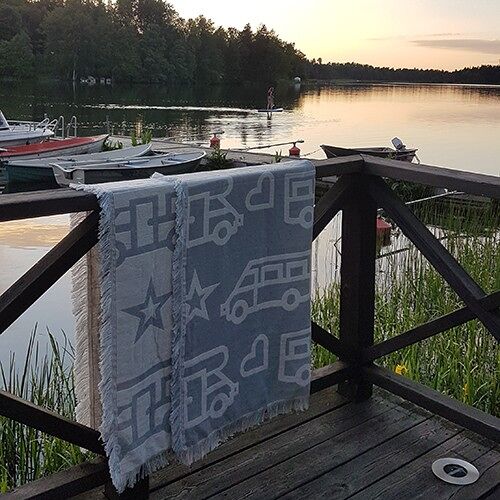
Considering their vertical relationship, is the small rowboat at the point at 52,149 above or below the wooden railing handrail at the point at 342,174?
below

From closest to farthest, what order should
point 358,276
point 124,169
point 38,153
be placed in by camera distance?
point 358,276 → point 124,169 → point 38,153

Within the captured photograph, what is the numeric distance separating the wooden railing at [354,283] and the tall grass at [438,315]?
581 mm

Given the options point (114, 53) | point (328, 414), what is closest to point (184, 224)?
point (328, 414)

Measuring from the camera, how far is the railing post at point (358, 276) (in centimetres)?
259

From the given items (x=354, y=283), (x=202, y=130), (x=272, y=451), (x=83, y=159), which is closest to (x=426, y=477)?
(x=272, y=451)

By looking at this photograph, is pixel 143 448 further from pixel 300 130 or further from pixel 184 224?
pixel 300 130

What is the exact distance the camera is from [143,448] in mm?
1898

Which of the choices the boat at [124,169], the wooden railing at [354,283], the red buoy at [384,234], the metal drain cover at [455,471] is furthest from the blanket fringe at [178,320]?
the boat at [124,169]

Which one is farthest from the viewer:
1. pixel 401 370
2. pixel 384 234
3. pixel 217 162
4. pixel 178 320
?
pixel 217 162

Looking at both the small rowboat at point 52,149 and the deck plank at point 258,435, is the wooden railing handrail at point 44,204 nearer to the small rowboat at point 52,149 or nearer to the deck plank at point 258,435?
the deck plank at point 258,435

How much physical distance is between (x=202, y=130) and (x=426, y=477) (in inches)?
1010

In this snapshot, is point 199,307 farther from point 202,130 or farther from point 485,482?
Answer: point 202,130

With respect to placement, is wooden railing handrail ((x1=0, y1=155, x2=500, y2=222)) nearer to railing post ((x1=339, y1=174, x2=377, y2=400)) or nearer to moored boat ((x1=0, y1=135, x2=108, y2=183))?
railing post ((x1=339, y1=174, x2=377, y2=400))

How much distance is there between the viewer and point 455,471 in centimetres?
228
